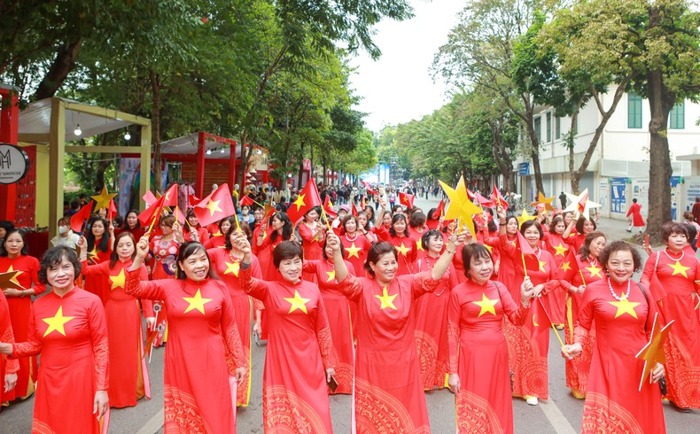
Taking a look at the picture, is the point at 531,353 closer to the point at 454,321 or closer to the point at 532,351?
the point at 532,351

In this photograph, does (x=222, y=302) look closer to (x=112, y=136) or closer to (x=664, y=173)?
(x=664, y=173)

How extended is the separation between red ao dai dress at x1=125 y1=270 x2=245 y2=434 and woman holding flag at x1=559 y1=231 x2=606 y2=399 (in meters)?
3.05

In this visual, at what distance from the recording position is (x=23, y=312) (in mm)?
5355

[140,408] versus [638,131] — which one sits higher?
[638,131]

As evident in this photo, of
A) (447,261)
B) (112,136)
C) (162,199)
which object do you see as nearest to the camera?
(447,261)

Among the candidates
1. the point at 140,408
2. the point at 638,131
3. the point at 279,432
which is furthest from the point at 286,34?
the point at 638,131

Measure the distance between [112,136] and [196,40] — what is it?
1062 cm

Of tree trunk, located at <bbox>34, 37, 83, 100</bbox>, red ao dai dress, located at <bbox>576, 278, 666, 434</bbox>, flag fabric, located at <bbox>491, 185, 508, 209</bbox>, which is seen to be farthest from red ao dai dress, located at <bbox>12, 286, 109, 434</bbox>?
tree trunk, located at <bbox>34, 37, 83, 100</bbox>

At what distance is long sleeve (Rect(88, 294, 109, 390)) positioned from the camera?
3.58 meters

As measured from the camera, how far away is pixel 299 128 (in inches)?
978

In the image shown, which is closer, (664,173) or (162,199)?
(162,199)

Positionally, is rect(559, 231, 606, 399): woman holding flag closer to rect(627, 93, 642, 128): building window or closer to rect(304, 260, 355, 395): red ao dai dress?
rect(304, 260, 355, 395): red ao dai dress

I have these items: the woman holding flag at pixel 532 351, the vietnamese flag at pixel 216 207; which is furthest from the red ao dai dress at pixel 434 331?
the vietnamese flag at pixel 216 207

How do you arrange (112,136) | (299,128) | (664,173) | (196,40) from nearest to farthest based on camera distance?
(196,40), (664,173), (112,136), (299,128)
